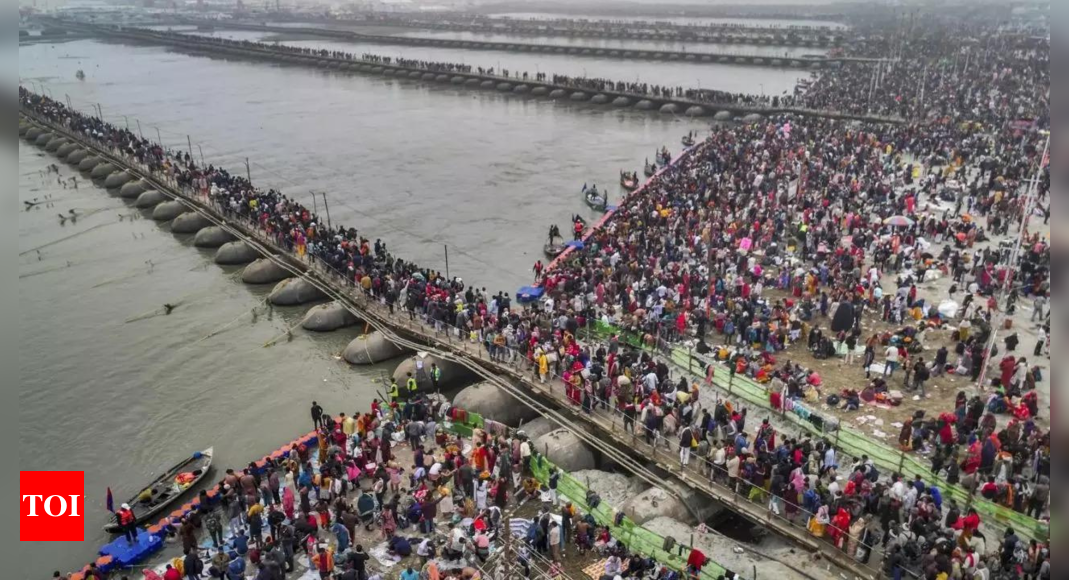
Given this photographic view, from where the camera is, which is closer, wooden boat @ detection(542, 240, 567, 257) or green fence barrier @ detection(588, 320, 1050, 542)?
green fence barrier @ detection(588, 320, 1050, 542)

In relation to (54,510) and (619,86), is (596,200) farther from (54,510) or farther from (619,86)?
(619,86)

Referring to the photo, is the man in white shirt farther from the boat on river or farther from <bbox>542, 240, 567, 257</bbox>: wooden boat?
<bbox>542, 240, 567, 257</bbox>: wooden boat

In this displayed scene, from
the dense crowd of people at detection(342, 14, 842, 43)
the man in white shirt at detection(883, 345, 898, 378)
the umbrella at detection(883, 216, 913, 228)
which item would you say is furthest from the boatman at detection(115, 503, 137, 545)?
the dense crowd of people at detection(342, 14, 842, 43)

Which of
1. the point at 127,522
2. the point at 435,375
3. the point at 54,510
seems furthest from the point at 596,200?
the point at 54,510

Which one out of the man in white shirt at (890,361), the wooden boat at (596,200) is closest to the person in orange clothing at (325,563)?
the man in white shirt at (890,361)

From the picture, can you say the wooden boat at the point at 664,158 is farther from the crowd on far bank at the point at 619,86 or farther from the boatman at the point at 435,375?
the boatman at the point at 435,375

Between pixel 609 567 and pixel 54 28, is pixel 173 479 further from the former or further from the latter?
pixel 54 28

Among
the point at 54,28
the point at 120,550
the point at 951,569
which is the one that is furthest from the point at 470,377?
the point at 54,28
